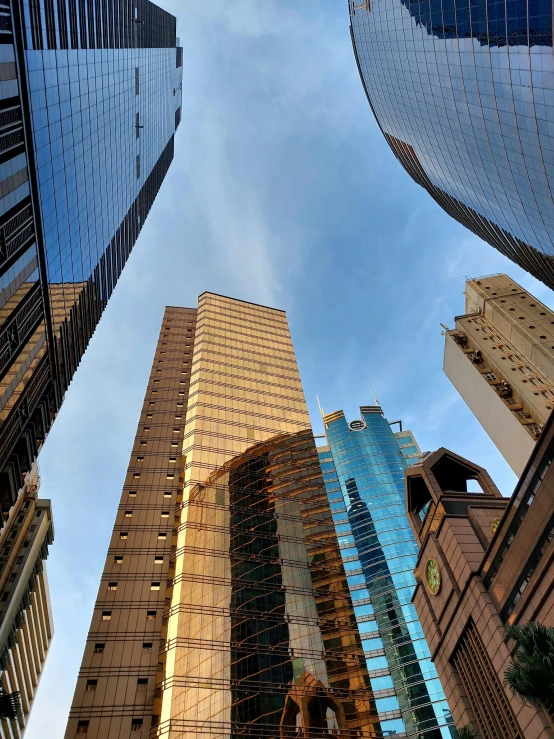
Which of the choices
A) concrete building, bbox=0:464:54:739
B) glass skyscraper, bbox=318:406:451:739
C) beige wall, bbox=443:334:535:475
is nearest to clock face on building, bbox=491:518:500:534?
glass skyscraper, bbox=318:406:451:739

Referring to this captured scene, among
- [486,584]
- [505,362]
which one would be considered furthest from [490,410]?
[486,584]

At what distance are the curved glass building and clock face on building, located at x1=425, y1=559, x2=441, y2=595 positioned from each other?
128ft

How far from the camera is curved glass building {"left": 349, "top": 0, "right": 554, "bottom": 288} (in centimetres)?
5075

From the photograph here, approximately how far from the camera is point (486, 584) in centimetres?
3562

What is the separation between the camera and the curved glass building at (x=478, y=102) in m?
50.8

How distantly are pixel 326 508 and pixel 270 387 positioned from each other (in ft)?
87.0

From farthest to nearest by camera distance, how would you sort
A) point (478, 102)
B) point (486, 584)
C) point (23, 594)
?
1. point (23, 594)
2. point (478, 102)
3. point (486, 584)

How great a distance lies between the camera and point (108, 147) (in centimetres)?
5731

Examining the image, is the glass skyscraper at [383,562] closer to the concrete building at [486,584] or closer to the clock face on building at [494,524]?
the concrete building at [486,584]

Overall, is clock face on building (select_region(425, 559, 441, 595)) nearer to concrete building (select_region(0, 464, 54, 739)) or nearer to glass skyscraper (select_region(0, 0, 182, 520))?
glass skyscraper (select_region(0, 0, 182, 520))

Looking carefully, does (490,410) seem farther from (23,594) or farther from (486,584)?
(23,594)

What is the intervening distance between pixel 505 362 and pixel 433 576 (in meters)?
63.0

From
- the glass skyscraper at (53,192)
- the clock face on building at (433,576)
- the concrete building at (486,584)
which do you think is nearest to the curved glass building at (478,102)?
the concrete building at (486,584)

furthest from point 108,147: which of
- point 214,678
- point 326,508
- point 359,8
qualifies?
point 359,8
